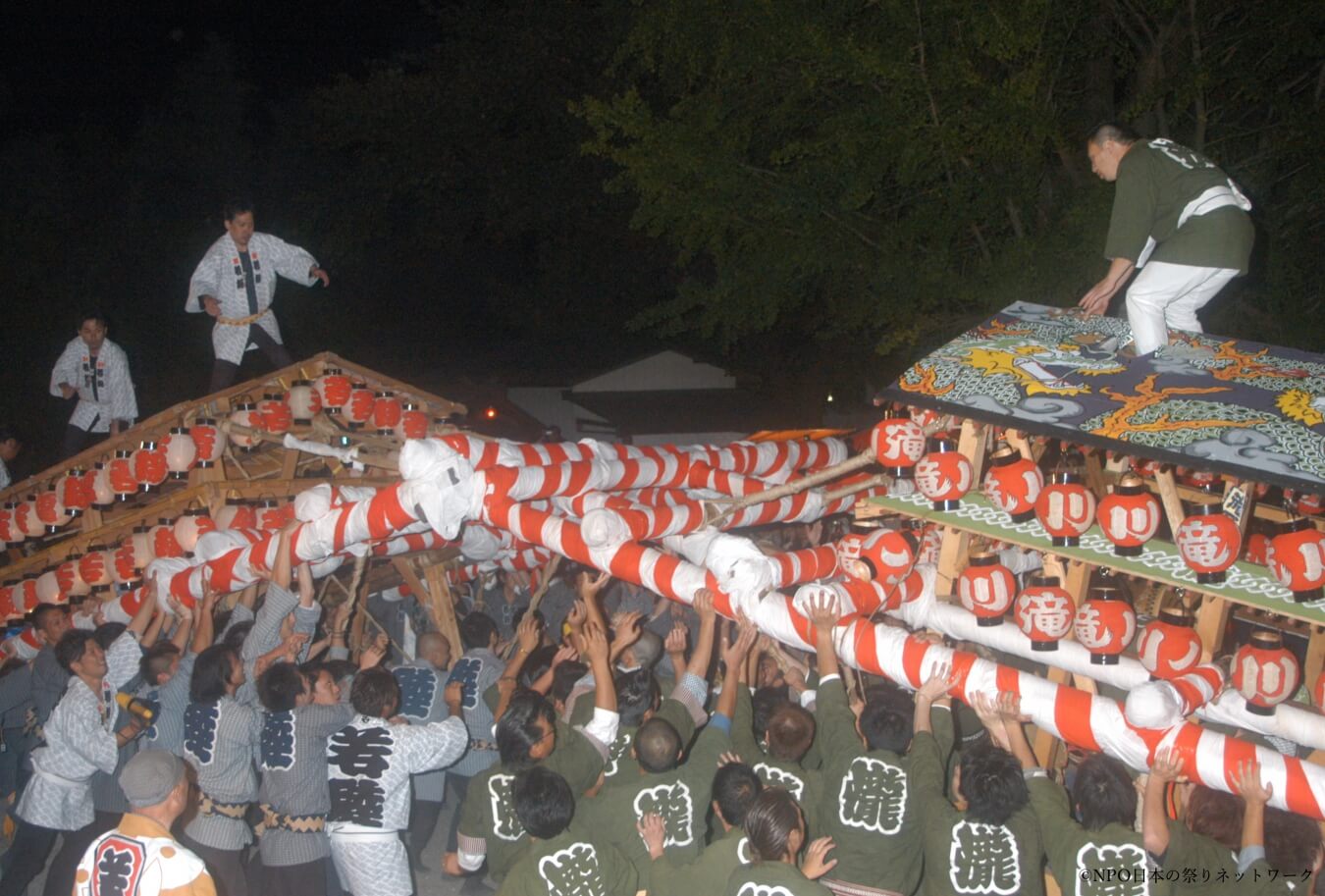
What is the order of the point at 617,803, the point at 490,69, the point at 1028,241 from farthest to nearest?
the point at 490,69 < the point at 1028,241 < the point at 617,803

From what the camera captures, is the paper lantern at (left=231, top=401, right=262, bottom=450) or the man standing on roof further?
the man standing on roof

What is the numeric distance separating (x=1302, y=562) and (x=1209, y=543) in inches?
12.3

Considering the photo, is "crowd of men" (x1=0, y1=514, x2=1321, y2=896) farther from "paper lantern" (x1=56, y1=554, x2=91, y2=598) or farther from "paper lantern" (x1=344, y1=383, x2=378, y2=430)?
"paper lantern" (x1=344, y1=383, x2=378, y2=430)

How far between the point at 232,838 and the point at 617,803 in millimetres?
2311

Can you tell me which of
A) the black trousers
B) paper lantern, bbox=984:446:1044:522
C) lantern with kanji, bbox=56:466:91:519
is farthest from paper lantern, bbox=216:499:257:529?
paper lantern, bbox=984:446:1044:522

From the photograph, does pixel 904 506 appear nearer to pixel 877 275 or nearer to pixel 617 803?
pixel 617 803

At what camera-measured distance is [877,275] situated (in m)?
10.0

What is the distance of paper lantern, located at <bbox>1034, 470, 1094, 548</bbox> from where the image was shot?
13.4ft

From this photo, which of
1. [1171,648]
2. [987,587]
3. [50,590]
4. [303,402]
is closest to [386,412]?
[303,402]

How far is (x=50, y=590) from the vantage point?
7023 mm

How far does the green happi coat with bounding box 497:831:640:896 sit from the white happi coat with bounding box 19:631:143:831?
2.89 meters

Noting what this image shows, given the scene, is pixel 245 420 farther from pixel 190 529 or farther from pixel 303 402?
pixel 190 529

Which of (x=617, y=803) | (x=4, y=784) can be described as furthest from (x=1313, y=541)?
(x=4, y=784)

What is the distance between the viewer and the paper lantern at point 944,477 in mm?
4400
